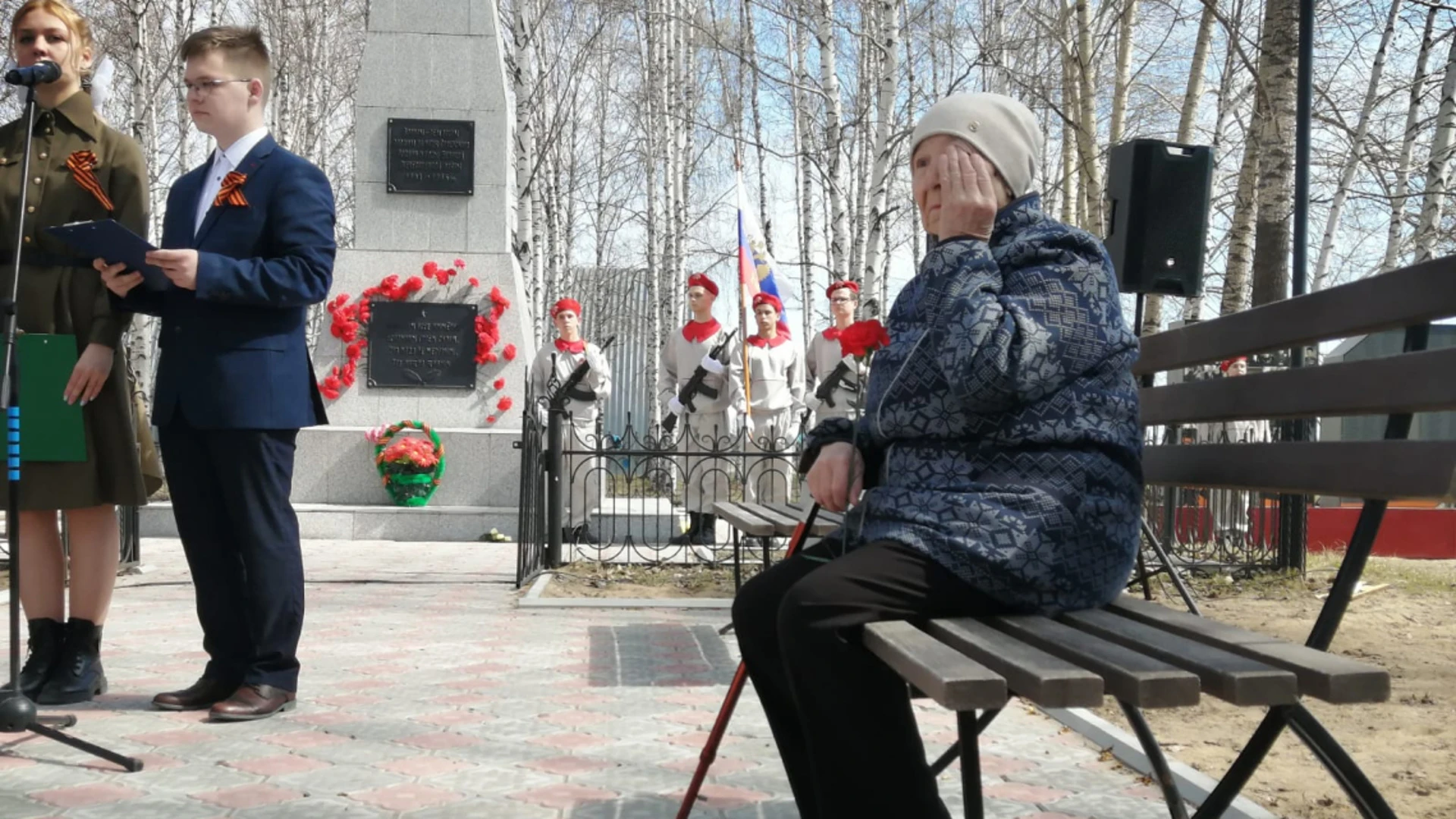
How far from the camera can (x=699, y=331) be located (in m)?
12.5

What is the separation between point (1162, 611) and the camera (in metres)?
2.40

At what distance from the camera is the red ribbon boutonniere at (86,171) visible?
4.27 meters

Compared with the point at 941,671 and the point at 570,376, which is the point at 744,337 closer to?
the point at 570,376

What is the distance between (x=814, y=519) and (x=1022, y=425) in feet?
3.03

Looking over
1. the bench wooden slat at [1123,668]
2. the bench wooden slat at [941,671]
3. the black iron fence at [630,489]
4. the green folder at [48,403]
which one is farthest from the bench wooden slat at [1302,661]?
the black iron fence at [630,489]

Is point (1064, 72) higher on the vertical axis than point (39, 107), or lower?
higher

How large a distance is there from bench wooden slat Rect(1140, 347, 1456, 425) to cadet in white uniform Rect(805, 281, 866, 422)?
8080 mm

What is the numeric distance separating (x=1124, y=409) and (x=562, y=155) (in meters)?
31.5

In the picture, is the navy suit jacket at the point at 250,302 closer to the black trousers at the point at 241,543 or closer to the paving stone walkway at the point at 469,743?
the black trousers at the point at 241,543

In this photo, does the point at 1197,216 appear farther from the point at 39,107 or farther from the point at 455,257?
the point at 455,257

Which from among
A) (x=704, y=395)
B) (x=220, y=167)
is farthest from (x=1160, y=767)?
(x=704, y=395)

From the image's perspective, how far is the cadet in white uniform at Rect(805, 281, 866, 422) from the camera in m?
11.8

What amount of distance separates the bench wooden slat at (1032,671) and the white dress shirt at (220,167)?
122 inches

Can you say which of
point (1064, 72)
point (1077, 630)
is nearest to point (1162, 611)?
point (1077, 630)
